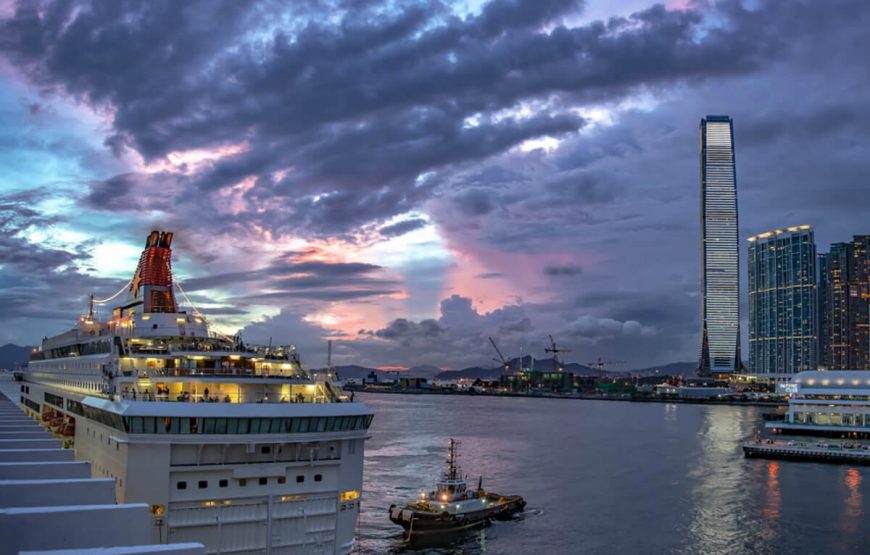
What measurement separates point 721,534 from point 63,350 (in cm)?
3840

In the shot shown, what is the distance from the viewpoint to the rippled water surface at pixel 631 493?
136 ft

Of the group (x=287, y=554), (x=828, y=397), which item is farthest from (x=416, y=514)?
(x=828, y=397)

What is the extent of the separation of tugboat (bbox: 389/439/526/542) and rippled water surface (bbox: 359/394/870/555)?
957 millimetres

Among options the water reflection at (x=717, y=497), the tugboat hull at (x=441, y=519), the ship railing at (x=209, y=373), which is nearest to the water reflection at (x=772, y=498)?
the water reflection at (x=717, y=497)

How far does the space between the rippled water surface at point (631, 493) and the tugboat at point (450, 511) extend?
0.96m

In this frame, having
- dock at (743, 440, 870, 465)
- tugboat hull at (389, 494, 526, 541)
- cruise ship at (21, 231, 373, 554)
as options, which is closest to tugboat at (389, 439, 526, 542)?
tugboat hull at (389, 494, 526, 541)

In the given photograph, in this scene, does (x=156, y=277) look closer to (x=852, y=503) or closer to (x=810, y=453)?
(x=852, y=503)

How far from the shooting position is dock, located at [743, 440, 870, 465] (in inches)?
3108

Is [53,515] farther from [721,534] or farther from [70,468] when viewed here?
[721,534]

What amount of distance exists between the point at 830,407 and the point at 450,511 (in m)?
82.8

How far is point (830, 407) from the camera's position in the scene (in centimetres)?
10625

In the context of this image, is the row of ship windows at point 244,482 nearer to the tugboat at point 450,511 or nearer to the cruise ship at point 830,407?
the tugboat at point 450,511

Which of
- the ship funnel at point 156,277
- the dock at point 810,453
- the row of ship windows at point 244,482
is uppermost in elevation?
the ship funnel at point 156,277

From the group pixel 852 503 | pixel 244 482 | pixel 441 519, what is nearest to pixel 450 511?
pixel 441 519
